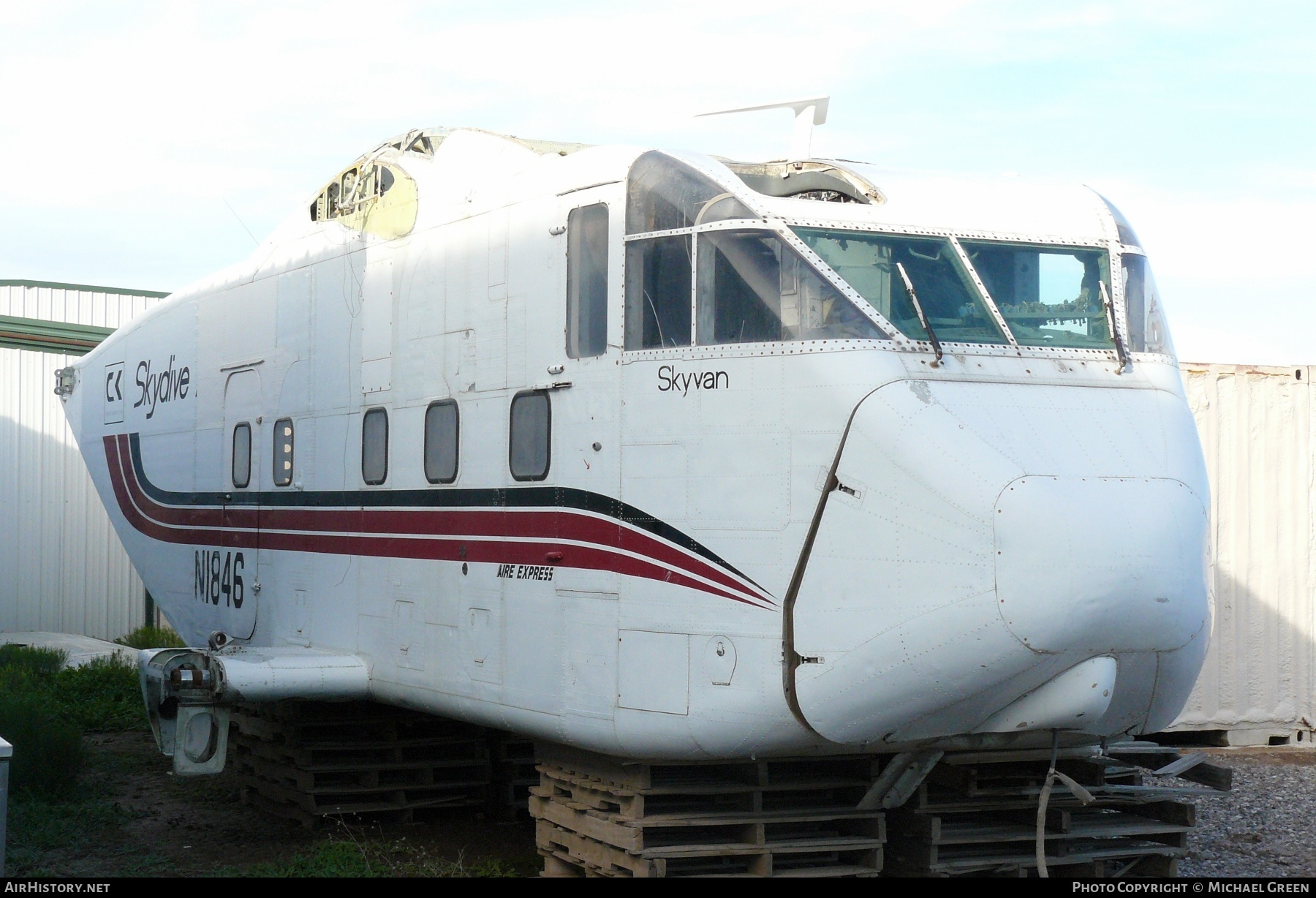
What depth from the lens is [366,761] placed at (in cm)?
918

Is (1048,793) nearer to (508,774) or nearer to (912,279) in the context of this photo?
(912,279)

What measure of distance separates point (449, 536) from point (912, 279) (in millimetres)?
2925

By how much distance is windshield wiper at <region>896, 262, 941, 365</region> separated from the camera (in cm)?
597

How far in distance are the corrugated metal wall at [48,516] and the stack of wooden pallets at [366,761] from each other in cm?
1115

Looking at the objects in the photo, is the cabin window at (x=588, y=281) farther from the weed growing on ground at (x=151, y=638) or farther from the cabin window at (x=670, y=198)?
the weed growing on ground at (x=151, y=638)

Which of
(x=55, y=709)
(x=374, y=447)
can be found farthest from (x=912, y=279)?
(x=55, y=709)

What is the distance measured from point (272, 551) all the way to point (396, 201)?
8.61 feet

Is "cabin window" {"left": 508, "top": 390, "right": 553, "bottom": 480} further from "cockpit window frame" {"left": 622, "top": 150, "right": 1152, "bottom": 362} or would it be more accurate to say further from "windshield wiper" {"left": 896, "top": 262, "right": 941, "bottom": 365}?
"windshield wiper" {"left": 896, "top": 262, "right": 941, "bottom": 365}

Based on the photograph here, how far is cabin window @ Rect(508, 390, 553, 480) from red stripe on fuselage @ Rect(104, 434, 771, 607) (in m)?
0.22

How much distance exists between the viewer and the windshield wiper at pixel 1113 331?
6340mm

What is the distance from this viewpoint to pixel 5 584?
18.8m

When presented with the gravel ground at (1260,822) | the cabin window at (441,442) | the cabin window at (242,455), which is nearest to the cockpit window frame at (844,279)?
the cabin window at (441,442)

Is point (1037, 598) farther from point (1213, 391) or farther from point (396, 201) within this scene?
point (1213, 391)
